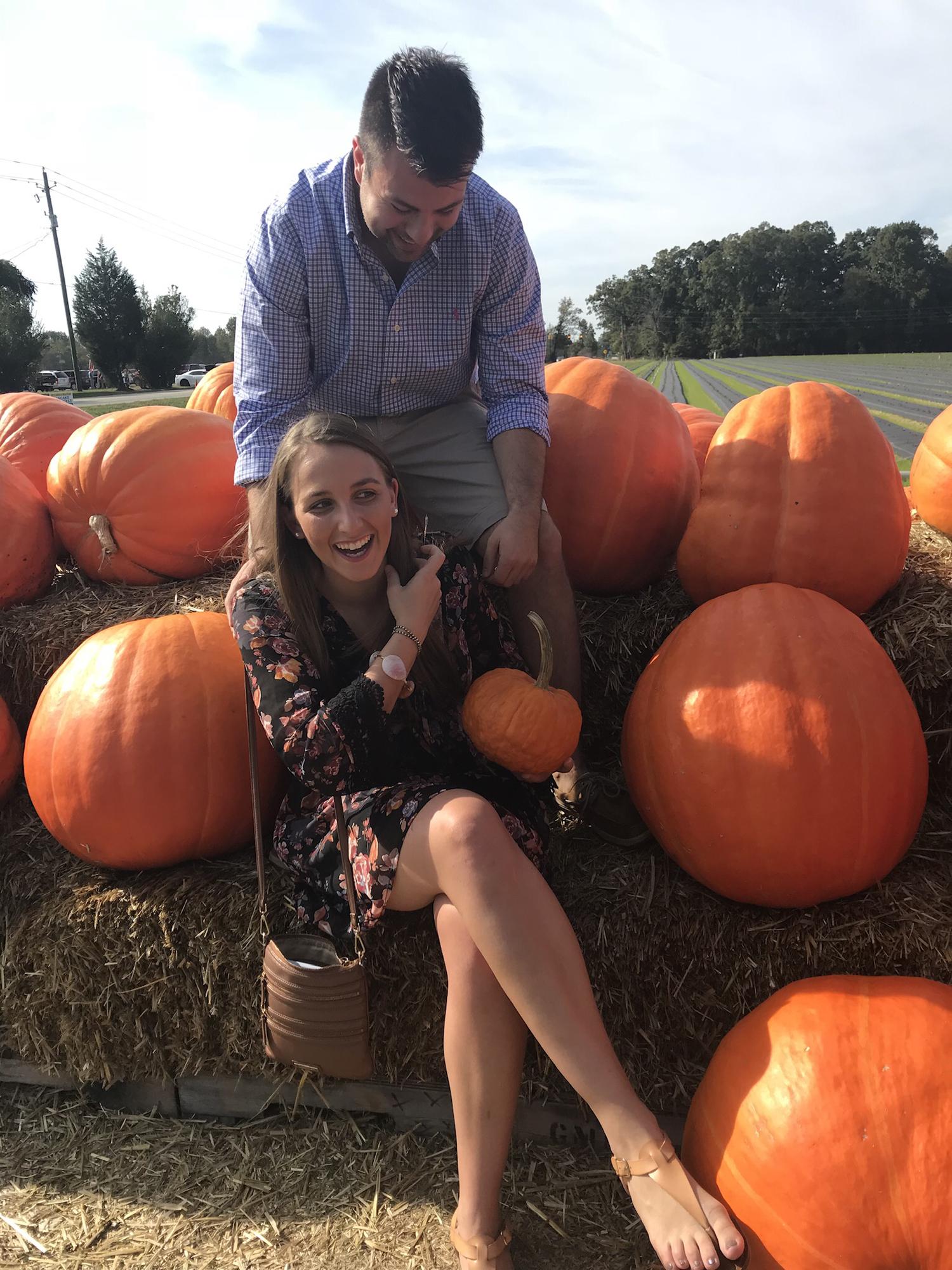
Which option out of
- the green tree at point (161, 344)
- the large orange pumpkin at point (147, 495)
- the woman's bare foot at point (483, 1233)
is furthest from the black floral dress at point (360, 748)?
the green tree at point (161, 344)

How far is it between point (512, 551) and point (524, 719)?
524 mm

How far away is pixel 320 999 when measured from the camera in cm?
180

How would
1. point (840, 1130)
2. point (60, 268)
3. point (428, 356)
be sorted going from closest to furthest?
point (840, 1130) < point (428, 356) < point (60, 268)

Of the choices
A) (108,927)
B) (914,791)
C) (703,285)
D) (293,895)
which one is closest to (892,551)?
(914,791)

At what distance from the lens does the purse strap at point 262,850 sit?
177cm

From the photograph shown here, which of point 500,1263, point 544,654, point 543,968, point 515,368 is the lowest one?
point 500,1263

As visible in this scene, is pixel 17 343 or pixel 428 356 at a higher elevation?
pixel 17 343

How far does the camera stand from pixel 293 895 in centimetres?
199

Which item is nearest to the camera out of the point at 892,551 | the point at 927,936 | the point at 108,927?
the point at 927,936

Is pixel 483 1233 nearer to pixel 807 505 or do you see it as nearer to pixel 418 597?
pixel 418 597

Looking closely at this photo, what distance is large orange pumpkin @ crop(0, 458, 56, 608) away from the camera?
2.91 m

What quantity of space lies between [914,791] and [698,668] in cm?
55

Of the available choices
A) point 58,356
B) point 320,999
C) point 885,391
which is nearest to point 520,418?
point 320,999

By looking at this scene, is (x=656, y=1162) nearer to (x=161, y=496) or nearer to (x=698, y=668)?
(x=698, y=668)
